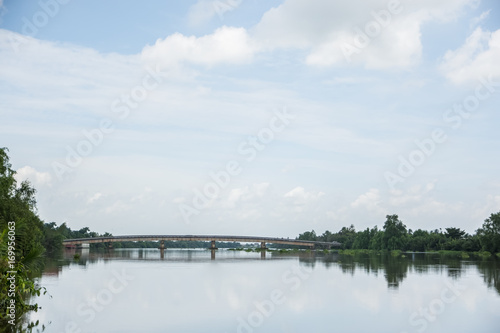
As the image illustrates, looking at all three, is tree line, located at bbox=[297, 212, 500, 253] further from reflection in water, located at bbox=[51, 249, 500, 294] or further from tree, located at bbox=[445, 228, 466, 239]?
reflection in water, located at bbox=[51, 249, 500, 294]

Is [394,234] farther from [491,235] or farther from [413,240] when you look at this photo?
[491,235]

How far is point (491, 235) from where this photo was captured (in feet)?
415

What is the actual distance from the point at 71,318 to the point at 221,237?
17270 centimetres

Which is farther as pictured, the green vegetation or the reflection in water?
the reflection in water

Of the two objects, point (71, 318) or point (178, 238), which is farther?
point (178, 238)

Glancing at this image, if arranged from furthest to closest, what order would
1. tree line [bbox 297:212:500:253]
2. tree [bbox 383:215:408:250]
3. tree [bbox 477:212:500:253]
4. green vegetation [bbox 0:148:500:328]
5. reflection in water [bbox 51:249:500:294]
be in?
tree [bbox 383:215:408:250] → tree line [bbox 297:212:500:253] → tree [bbox 477:212:500:253] → reflection in water [bbox 51:249:500:294] → green vegetation [bbox 0:148:500:328]

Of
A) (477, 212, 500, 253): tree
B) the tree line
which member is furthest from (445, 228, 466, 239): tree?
(477, 212, 500, 253): tree

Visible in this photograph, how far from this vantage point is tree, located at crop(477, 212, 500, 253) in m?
124

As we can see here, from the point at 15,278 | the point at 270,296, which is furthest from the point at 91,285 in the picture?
the point at 15,278

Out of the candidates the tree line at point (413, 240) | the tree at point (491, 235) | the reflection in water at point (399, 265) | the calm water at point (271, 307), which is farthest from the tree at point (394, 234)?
the calm water at point (271, 307)

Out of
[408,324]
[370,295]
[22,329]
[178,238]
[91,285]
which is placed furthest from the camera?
[178,238]

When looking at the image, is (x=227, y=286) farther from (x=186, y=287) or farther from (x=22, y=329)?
(x=22, y=329)

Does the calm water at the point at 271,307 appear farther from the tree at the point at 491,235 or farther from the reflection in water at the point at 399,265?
the tree at the point at 491,235

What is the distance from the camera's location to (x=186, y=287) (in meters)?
44.5
